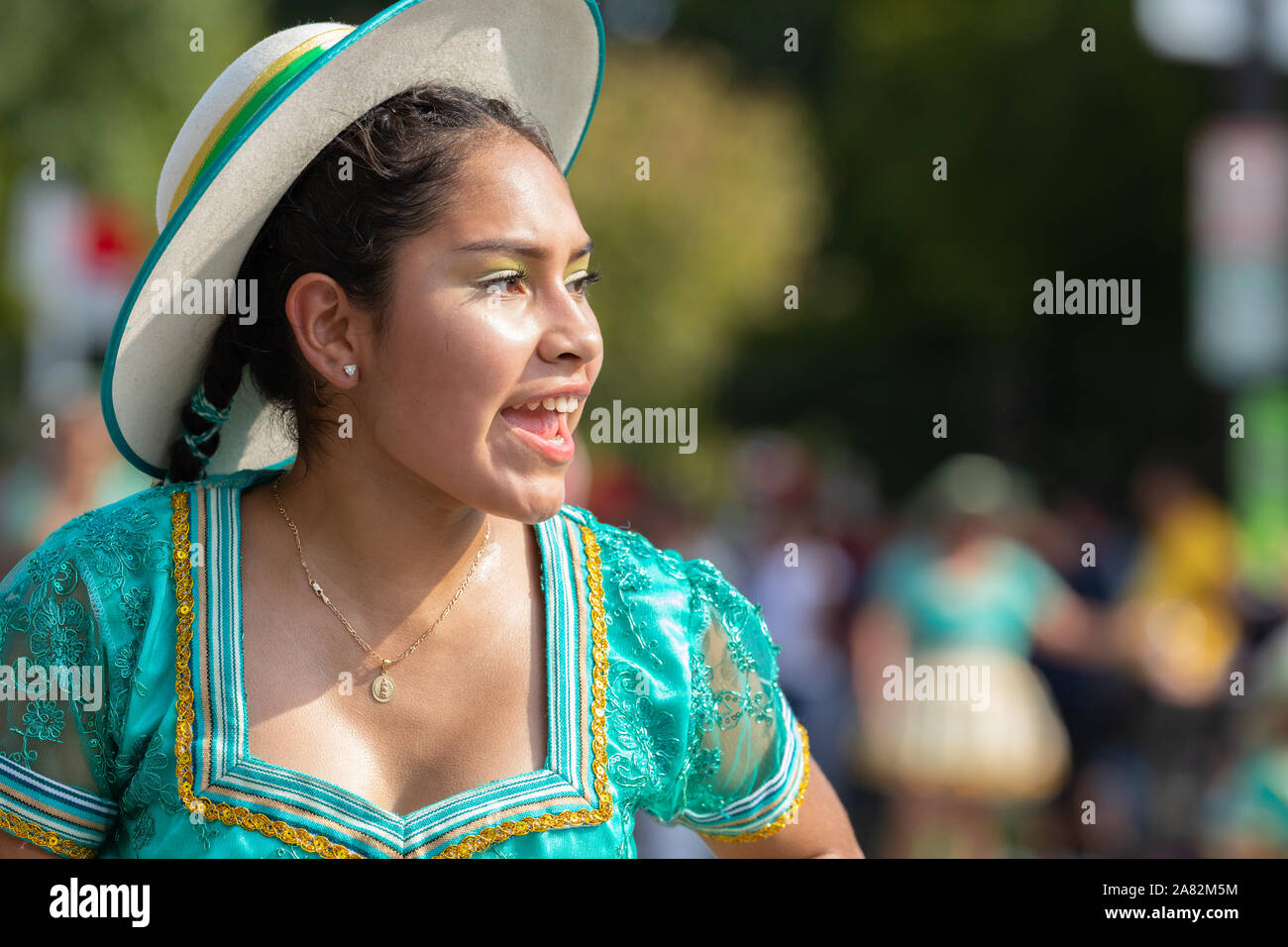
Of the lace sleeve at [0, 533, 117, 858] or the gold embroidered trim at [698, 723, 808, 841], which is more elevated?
the lace sleeve at [0, 533, 117, 858]

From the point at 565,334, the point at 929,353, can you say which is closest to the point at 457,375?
the point at 565,334

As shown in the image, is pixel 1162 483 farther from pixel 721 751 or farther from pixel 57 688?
pixel 57 688

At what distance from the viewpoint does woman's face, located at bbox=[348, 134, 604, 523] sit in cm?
218

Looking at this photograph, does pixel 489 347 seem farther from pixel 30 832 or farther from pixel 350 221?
pixel 30 832

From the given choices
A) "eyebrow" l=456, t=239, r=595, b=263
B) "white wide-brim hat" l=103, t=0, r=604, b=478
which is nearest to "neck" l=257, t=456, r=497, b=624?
"white wide-brim hat" l=103, t=0, r=604, b=478

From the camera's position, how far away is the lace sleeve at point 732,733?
2432 mm

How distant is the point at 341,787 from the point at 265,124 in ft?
2.96

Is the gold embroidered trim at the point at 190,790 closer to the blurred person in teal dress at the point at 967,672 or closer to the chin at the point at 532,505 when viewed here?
the chin at the point at 532,505

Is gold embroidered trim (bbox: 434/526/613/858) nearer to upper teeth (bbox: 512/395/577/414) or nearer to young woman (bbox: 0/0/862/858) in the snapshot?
young woman (bbox: 0/0/862/858)

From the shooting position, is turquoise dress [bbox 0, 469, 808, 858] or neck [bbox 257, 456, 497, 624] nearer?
turquoise dress [bbox 0, 469, 808, 858]

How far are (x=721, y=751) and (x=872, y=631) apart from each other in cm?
567
